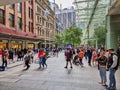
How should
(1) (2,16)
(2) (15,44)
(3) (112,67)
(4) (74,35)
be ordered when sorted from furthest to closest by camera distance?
(4) (74,35), (2) (15,44), (1) (2,16), (3) (112,67)

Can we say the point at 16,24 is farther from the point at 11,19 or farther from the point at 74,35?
the point at 74,35

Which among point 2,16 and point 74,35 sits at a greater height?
point 2,16

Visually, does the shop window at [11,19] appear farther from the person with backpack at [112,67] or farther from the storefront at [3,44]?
the person with backpack at [112,67]

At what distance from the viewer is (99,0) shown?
24.9 meters

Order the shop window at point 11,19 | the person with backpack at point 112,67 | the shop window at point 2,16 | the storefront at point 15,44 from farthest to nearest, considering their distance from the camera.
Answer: the shop window at point 11,19 < the storefront at point 15,44 < the shop window at point 2,16 < the person with backpack at point 112,67

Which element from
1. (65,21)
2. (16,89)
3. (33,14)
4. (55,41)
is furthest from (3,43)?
(65,21)

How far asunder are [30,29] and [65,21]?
117 meters

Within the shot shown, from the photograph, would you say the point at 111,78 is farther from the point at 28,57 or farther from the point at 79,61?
the point at 79,61

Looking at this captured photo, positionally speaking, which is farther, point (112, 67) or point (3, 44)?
point (3, 44)

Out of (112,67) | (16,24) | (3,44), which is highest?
(16,24)

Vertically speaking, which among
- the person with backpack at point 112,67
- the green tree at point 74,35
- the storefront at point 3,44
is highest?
the green tree at point 74,35

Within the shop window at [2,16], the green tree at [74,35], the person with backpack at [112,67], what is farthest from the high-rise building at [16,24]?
the person with backpack at [112,67]

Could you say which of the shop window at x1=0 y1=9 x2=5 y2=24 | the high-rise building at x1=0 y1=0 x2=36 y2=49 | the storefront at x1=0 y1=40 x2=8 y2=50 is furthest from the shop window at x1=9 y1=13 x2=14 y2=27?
the storefront at x1=0 y1=40 x2=8 y2=50

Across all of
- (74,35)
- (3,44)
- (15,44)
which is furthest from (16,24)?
(74,35)
